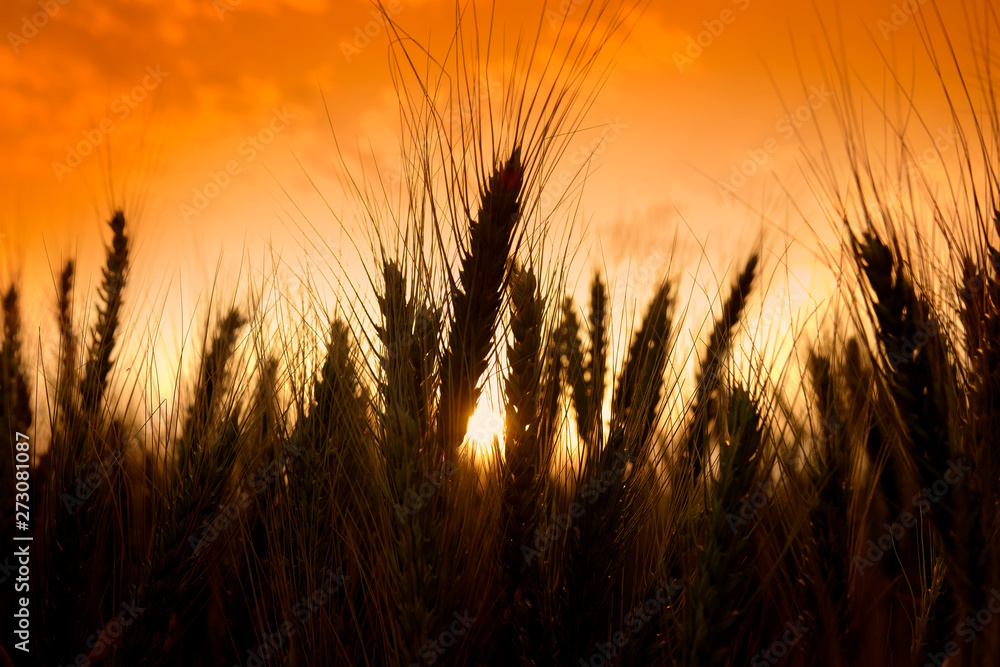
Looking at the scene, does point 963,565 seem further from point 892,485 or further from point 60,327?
point 60,327

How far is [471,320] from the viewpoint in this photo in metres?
1.48

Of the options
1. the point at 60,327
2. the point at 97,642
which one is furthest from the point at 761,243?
the point at 60,327

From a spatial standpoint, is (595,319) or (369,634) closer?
(369,634)

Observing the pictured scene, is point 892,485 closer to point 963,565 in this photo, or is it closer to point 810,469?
point 810,469

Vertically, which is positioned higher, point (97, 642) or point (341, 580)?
point (341, 580)

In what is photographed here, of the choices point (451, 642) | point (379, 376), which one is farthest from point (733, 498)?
point (379, 376)

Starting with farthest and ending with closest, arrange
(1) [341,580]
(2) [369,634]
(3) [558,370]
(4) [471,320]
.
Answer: (3) [558,370], (2) [369,634], (1) [341,580], (4) [471,320]

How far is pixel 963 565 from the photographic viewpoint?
1.22 m

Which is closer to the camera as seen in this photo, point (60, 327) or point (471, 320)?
point (471, 320)

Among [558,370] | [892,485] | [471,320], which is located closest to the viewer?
[471,320]

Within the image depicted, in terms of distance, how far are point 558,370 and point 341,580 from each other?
2.94 ft

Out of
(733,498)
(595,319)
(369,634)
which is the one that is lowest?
(369,634)

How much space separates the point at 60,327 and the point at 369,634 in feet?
6.28

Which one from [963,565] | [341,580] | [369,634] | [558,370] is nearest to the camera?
[963,565]
